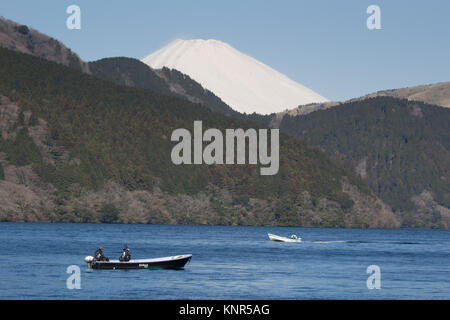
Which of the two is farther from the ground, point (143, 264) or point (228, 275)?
point (143, 264)

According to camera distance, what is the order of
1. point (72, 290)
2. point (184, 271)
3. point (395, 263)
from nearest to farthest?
point (72, 290)
point (184, 271)
point (395, 263)

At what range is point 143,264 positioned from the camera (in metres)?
105

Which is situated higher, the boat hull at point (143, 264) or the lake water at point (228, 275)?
the boat hull at point (143, 264)

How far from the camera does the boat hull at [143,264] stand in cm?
10325

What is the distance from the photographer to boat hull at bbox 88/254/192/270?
339ft

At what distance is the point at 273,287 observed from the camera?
312 ft

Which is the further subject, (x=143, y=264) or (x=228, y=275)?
(x=228, y=275)

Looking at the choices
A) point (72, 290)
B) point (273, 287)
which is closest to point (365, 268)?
point (273, 287)

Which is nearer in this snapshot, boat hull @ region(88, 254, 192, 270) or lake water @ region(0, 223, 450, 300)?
lake water @ region(0, 223, 450, 300)

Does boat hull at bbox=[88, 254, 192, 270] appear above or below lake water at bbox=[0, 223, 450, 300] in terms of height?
above
